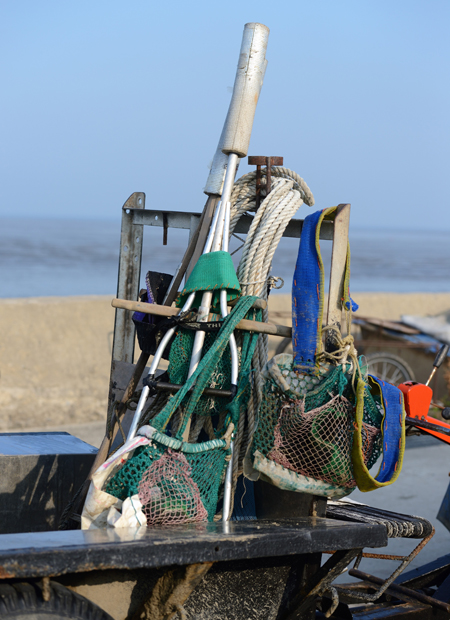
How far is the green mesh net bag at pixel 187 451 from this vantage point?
1.85m

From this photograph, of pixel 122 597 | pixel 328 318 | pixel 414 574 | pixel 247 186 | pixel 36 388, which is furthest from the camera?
pixel 36 388

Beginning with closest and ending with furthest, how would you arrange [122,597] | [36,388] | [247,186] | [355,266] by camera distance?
1. [122,597]
2. [247,186]
3. [36,388]
4. [355,266]

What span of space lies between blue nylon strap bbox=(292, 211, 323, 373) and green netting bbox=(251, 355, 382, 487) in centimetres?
5

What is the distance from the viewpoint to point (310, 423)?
6.40ft

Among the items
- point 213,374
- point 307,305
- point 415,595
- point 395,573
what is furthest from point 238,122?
point 415,595

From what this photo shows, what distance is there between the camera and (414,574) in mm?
3014

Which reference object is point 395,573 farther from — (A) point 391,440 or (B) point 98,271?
(B) point 98,271

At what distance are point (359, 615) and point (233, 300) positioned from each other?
1256 mm

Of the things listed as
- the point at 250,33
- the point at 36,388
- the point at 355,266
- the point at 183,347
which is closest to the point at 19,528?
the point at 183,347

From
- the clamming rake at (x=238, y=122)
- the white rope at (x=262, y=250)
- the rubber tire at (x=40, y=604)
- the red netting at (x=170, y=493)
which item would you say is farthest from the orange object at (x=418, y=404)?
the rubber tire at (x=40, y=604)

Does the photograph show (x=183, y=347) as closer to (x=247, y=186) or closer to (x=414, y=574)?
(x=247, y=186)

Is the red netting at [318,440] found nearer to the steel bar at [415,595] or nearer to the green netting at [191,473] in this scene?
the green netting at [191,473]

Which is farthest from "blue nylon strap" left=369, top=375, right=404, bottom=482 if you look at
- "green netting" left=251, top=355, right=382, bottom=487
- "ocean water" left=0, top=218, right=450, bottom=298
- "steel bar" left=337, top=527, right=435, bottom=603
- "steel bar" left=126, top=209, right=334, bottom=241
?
"ocean water" left=0, top=218, right=450, bottom=298

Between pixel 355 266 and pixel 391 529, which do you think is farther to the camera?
pixel 355 266
